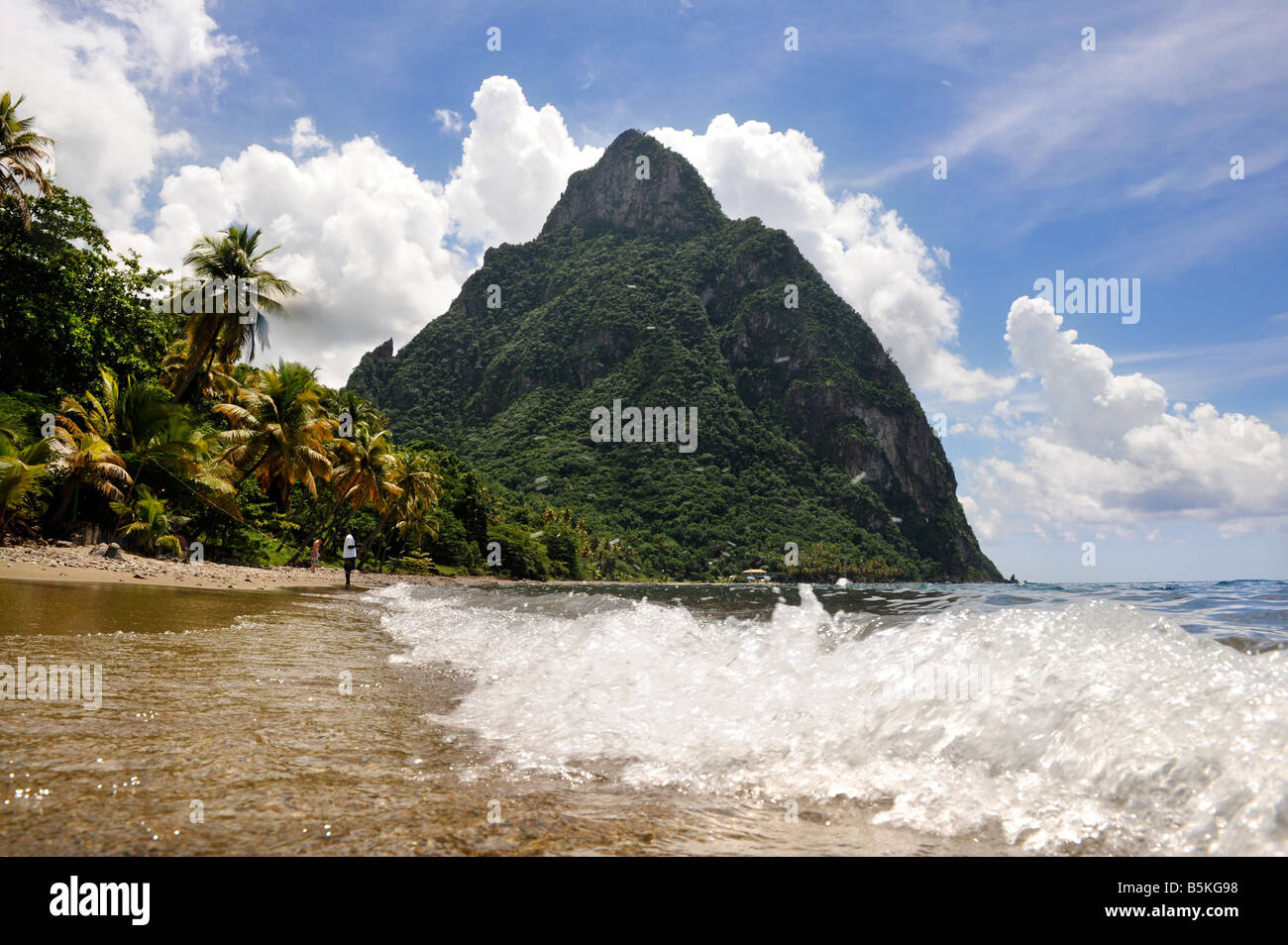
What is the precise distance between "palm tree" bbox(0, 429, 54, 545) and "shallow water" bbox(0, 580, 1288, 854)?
13.8 metres

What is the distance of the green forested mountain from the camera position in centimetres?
12200

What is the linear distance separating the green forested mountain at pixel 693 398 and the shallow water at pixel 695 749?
96.8 meters

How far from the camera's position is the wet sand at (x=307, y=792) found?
2.32 m

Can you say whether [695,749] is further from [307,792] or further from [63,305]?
[63,305]

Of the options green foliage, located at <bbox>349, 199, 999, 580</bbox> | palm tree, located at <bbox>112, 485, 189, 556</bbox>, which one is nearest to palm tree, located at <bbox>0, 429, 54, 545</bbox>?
palm tree, located at <bbox>112, 485, 189, 556</bbox>

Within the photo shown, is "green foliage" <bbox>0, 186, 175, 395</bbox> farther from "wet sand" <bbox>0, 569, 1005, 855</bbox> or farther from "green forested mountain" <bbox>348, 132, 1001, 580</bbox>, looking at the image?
"green forested mountain" <bbox>348, 132, 1001, 580</bbox>

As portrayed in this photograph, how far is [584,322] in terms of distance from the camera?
527 feet

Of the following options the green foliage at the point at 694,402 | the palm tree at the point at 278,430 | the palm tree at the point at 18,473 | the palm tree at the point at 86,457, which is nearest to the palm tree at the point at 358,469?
the palm tree at the point at 278,430

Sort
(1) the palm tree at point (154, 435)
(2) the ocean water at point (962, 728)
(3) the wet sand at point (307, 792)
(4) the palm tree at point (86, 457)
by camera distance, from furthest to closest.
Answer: (1) the palm tree at point (154, 435)
(4) the palm tree at point (86, 457)
(2) the ocean water at point (962, 728)
(3) the wet sand at point (307, 792)

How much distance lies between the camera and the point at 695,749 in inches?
156

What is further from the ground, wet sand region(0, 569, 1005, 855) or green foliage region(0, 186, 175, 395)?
green foliage region(0, 186, 175, 395)

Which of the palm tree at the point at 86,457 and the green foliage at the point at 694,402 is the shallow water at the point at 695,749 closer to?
the palm tree at the point at 86,457

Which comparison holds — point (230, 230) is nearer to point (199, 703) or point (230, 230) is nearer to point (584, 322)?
point (199, 703)
